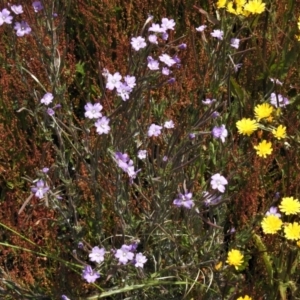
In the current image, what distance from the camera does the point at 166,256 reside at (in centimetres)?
199

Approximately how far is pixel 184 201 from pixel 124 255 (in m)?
0.24

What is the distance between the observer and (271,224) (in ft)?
6.13

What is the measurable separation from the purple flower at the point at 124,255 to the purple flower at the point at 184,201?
196 mm

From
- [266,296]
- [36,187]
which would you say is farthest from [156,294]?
[36,187]

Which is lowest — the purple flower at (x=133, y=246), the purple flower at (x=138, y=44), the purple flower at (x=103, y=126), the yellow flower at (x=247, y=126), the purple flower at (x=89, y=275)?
the purple flower at (x=89, y=275)

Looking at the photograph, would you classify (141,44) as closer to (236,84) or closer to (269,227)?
(269,227)

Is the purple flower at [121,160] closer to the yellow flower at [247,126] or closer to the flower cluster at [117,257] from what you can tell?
the flower cluster at [117,257]

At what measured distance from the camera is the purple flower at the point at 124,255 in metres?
Answer: 1.68

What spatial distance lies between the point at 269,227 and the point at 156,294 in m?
0.45

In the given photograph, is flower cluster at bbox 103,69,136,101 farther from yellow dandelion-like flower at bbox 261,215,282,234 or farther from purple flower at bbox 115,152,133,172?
yellow dandelion-like flower at bbox 261,215,282,234

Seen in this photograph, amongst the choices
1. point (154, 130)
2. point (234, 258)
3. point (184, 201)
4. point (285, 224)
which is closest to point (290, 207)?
point (285, 224)

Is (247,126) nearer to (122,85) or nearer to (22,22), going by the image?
(122,85)

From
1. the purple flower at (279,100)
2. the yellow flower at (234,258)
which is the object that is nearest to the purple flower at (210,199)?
the yellow flower at (234,258)

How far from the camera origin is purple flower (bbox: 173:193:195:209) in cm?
166
